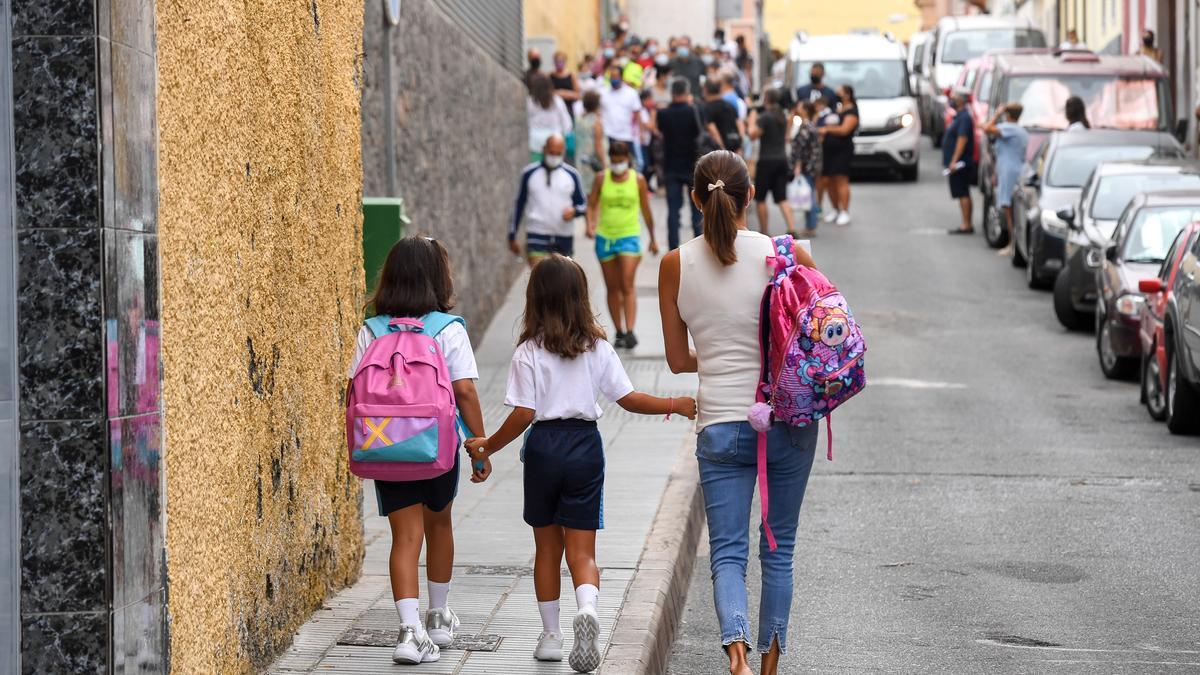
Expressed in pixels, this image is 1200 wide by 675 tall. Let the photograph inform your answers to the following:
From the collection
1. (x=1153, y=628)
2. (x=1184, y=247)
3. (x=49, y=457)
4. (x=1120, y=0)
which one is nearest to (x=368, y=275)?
(x=1153, y=628)

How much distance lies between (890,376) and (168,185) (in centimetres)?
1109

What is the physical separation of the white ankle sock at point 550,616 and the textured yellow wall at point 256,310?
87 centimetres

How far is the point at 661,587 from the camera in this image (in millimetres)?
7379

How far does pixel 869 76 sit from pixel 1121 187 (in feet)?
42.7

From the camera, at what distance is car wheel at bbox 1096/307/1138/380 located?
15.2 metres

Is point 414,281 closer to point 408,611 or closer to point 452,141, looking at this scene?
point 408,611

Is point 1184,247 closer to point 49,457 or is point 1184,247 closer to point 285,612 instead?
point 285,612

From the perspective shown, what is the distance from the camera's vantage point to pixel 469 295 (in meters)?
16.2

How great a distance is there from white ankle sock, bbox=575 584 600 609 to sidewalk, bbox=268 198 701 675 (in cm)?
20

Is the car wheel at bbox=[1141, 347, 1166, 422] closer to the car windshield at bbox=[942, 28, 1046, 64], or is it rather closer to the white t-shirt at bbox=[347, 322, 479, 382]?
the white t-shirt at bbox=[347, 322, 479, 382]

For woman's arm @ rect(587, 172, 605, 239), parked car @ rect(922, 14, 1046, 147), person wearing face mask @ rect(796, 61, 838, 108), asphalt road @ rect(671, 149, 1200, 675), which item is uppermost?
parked car @ rect(922, 14, 1046, 147)

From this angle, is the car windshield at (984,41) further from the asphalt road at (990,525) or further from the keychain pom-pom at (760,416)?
the keychain pom-pom at (760,416)

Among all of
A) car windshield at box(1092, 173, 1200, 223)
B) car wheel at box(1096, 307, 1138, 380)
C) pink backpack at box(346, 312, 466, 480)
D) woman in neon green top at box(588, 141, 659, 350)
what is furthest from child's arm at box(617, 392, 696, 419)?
car windshield at box(1092, 173, 1200, 223)

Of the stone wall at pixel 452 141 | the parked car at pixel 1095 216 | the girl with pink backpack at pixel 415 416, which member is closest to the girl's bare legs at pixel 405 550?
the girl with pink backpack at pixel 415 416
